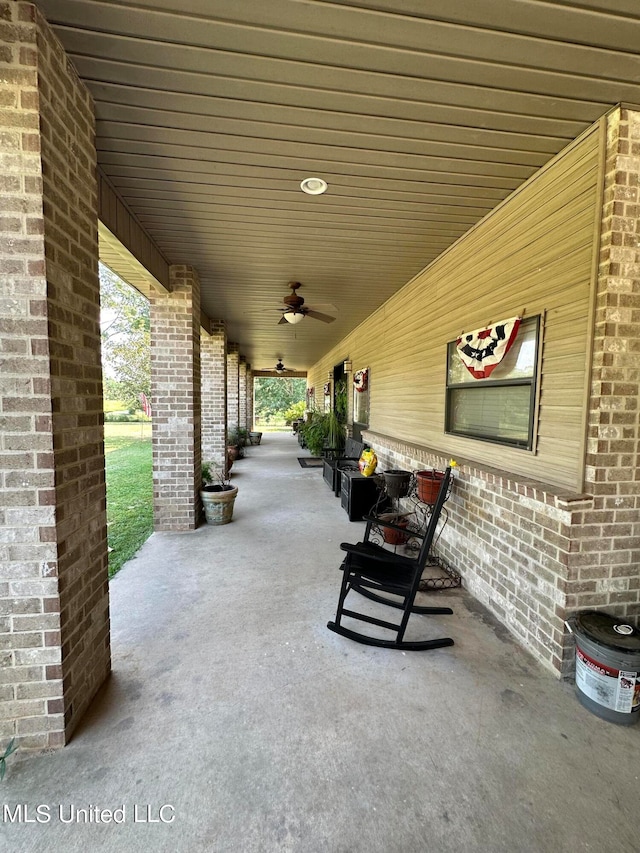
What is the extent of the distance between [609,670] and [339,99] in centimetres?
305

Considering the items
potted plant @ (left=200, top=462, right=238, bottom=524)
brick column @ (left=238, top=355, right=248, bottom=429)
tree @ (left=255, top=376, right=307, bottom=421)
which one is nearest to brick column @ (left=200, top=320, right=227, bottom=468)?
potted plant @ (left=200, top=462, right=238, bottom=524)

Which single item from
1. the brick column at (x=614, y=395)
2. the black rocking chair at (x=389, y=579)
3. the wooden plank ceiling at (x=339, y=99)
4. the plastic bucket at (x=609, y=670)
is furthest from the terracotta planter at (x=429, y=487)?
the wooden plank ceiling at (x=339, y=99)

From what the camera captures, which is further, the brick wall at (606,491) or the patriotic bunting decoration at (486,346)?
the patriotic bunting decoration at (486,346)

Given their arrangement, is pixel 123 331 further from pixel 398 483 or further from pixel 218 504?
pixel 398 483

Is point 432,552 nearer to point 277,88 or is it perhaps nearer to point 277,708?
point 277,708

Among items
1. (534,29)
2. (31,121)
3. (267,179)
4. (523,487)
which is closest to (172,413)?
(267,179)

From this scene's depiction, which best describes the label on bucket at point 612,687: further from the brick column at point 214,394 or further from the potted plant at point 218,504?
the brick column at point 214,394

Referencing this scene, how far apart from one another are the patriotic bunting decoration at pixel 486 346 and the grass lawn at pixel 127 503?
3.48 m

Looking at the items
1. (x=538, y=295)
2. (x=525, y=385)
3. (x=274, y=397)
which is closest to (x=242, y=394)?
(x=525, y=385)

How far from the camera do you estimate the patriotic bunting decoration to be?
2.55 metres

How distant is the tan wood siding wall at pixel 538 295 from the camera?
6.74ft

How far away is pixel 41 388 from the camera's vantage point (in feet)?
4.77

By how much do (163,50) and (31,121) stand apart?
65 cm

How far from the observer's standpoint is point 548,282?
2307 mm
